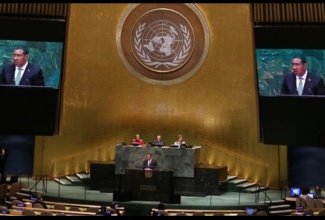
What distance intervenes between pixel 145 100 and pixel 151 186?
5173 millimetres

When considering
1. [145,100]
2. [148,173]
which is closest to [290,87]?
[148,173]

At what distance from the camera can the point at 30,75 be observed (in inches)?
596

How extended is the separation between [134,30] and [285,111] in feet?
23.5

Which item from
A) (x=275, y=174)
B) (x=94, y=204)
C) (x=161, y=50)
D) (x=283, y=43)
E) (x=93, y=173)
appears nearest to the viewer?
(x=94, y=204)

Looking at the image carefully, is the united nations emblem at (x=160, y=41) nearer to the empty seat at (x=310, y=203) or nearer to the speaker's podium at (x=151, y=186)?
the speaker's podium at (x=151, y=186)

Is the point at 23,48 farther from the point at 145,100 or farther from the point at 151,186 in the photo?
the point at 151,186

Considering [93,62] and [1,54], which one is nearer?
[1,54]

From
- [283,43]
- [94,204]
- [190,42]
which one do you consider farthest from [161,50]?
[94,204]

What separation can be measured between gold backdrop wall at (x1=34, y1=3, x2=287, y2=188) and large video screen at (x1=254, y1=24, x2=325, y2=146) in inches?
119

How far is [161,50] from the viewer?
18406 millimetres

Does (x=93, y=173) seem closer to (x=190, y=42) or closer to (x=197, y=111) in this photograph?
(x=197, y=111)

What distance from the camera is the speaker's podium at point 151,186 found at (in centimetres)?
1387

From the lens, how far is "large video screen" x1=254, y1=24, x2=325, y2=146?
14.1 m

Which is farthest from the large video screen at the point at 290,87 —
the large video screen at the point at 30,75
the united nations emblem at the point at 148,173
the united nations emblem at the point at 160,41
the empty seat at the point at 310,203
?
the large video screen at the point at 30,75
